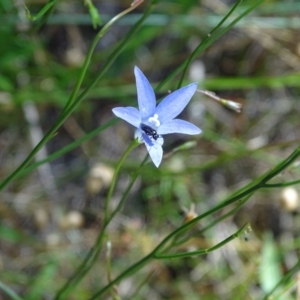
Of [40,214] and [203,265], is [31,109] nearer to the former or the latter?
[40,214]

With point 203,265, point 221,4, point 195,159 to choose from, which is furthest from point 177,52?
point 203,265

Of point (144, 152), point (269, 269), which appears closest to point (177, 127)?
point (269, 269)

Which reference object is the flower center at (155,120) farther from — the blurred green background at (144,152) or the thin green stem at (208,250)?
the blurred green background at (144,152)

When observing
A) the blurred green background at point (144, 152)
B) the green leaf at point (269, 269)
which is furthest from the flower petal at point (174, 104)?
the green leaf at point (269, 269)

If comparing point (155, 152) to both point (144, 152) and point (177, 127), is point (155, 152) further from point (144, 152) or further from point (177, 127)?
point (144, 152)

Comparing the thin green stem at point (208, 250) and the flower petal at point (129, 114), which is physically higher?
the flower petal at point (129, 114)

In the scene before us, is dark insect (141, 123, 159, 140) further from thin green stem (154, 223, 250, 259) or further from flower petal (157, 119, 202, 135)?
thin green stem (154, 223, 250, 259)
